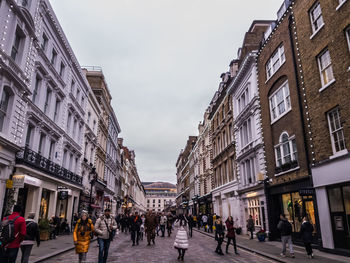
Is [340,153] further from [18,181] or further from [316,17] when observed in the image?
[18,181]

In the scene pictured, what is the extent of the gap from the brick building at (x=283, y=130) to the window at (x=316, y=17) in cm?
192

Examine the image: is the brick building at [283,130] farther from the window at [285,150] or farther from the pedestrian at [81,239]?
the pedestrian at [81,239]

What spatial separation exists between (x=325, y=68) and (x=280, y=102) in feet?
16.5

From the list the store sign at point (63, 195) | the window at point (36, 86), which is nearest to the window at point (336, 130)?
the window at point (36, 86)

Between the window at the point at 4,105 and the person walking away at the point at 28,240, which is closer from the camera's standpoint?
the person walking away at the point at 28,240

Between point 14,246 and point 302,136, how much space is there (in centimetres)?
1428

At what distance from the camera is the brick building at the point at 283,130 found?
15664mm

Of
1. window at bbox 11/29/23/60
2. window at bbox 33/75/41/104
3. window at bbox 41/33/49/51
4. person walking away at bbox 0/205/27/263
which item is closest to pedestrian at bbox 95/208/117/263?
person walking away at bbox 0/205/27/263

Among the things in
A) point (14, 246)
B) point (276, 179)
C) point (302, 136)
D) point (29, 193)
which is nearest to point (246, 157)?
point (276, 179)

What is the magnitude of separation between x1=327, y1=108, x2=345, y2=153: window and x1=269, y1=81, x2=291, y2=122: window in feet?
13.6

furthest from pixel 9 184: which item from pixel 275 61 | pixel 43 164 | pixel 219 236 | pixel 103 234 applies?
pixel 275 61

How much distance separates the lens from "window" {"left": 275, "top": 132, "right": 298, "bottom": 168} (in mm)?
16839

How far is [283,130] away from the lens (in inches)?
707

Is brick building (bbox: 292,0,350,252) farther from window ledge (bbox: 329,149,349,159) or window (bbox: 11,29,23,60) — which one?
window (bbox: 11,29,23,60)
